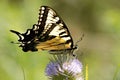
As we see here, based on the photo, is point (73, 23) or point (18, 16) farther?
point (73, 23)

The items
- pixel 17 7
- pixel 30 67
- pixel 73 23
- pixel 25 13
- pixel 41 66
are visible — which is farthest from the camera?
pixel 73 23

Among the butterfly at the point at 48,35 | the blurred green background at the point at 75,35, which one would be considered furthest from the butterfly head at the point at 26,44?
the blurred green background at the point at 75,35

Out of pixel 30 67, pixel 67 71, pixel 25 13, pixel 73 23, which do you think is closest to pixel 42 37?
pixel 67 71

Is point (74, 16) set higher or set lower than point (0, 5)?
lower

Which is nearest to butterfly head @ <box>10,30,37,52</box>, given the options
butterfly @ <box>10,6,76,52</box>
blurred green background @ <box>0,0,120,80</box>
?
butterfly @ <box>10,6,76,52</box>

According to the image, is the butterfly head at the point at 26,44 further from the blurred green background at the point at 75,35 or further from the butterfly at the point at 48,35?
the blurred green background at the point at 75,35

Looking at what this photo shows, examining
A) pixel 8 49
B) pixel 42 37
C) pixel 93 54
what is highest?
pixel 42 37

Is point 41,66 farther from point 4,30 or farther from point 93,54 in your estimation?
point 93,54
